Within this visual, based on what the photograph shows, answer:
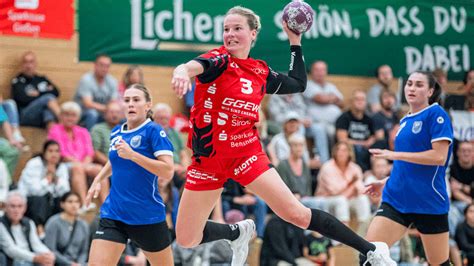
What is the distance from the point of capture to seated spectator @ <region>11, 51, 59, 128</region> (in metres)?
11.8

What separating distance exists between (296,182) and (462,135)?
3.21 metres

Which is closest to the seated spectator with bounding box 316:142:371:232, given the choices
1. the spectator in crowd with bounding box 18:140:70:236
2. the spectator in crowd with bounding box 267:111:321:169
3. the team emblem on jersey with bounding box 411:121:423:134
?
the spectator in crowd with bounding box 267:111:321:169

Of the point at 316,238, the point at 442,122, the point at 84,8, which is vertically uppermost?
the point at 84,8

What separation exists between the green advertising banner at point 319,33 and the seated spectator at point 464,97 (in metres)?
0.17

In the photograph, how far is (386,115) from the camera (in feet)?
45.9

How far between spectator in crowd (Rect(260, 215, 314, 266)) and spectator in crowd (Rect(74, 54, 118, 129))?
2.88 m

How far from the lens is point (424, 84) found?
7812 millimetres

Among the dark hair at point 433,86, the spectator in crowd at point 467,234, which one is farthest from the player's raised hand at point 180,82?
the spectator in crowd at point 467,234

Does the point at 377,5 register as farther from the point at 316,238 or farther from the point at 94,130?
the point at 94,130

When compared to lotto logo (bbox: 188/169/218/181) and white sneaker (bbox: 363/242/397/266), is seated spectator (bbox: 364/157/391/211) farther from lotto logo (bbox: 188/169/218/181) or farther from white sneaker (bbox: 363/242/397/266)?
lotto logo (bbox: 188/169/218/181)

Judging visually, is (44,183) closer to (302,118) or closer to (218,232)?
(218,232)

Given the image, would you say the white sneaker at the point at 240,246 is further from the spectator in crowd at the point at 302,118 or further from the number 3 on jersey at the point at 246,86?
the spectator in crowd at the point at 302,118

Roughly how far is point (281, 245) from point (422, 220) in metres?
4.00

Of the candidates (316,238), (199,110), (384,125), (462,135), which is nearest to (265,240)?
(316,238)
